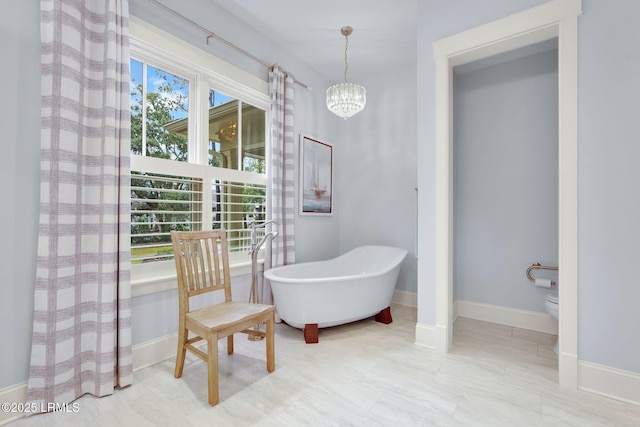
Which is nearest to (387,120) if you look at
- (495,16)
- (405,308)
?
(495,16)

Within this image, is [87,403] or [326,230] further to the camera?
[326,230]

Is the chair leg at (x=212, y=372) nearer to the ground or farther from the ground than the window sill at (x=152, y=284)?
nearer to the ground

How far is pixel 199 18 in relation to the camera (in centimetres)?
244

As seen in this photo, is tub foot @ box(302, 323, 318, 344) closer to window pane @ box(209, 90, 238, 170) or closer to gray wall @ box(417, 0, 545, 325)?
gray wall @ box(417, 0, 545, 325)

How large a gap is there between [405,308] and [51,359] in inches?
123

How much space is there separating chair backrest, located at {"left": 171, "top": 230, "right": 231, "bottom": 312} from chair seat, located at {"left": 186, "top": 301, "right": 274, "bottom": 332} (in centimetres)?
14

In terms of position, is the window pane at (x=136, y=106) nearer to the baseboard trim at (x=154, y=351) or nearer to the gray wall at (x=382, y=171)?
the baseboard trim at (x=154, y=351)

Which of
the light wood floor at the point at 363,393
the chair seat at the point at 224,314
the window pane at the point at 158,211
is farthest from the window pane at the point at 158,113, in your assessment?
the light wood floor at the point at 363,393

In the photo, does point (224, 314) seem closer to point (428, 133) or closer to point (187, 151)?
point (187, 151)

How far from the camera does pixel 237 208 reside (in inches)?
113

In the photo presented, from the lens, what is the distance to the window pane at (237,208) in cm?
269

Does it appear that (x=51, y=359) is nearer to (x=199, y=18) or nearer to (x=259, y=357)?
(x=259, y=357)

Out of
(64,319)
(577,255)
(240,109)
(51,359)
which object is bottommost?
(51,359)

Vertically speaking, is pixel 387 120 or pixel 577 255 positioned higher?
pixel 387 120
